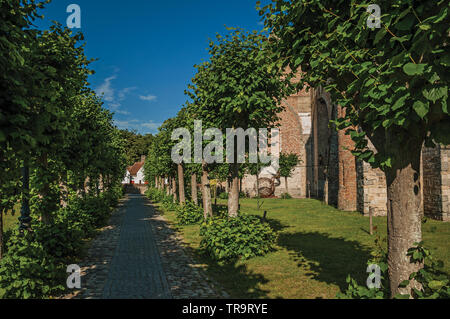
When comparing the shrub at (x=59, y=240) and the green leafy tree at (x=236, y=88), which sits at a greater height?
the green leafy tree at (x=236, y=88)

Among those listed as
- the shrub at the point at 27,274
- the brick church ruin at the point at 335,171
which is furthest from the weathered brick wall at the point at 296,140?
the shrub at the point at 27,274

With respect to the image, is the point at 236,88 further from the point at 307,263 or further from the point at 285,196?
the point at 285,196

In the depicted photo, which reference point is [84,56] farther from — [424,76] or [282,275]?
[424,76]

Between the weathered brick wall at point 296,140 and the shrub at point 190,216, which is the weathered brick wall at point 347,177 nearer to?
the shrub at point 190,216

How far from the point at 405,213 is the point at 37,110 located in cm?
549

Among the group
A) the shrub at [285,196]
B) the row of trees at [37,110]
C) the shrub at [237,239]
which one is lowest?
the shrub at [285,196]

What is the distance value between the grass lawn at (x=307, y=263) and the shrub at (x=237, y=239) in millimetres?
272

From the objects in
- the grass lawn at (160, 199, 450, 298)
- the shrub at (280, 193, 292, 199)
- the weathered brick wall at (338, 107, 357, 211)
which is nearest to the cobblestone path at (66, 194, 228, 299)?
the grass lawn at (160, 199, 450, 298)

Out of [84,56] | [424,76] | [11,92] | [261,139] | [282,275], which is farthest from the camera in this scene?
[261,139]

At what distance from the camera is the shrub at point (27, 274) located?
530 centimetres

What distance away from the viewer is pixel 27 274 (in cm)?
553
